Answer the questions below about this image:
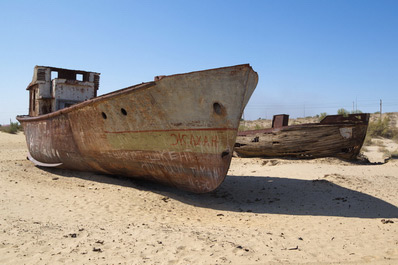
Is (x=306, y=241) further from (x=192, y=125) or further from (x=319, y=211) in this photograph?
→ (x=192, y=125)

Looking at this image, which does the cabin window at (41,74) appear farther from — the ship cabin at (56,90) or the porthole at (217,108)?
the porthole at (217,108)

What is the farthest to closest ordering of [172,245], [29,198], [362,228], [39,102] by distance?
[39,102] → [29,198] → [362,228] → [172,245]

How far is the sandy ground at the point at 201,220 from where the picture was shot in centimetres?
303

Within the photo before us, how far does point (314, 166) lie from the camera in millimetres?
8617

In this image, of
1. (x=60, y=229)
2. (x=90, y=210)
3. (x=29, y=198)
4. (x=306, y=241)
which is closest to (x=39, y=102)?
(x=29, y=198)

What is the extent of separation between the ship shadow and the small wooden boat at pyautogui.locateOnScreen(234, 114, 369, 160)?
2.94 m

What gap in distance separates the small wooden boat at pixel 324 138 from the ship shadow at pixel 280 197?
116 inches

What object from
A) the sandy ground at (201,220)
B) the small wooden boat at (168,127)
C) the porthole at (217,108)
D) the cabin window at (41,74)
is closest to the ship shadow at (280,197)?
the sandy ground at (201,220)

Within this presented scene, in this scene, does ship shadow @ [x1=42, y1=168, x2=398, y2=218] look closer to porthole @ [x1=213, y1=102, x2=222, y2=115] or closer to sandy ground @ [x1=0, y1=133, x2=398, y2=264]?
sandy ground @ [x1=0, y1=133, x2=398, y2=264]

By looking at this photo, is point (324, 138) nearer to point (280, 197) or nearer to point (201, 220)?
point (280, 197)

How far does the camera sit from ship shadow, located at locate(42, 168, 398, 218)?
4.99m

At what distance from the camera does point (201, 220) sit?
14.7 ft

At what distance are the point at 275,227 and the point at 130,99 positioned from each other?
10.9ft

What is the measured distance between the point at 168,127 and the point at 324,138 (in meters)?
6.09
